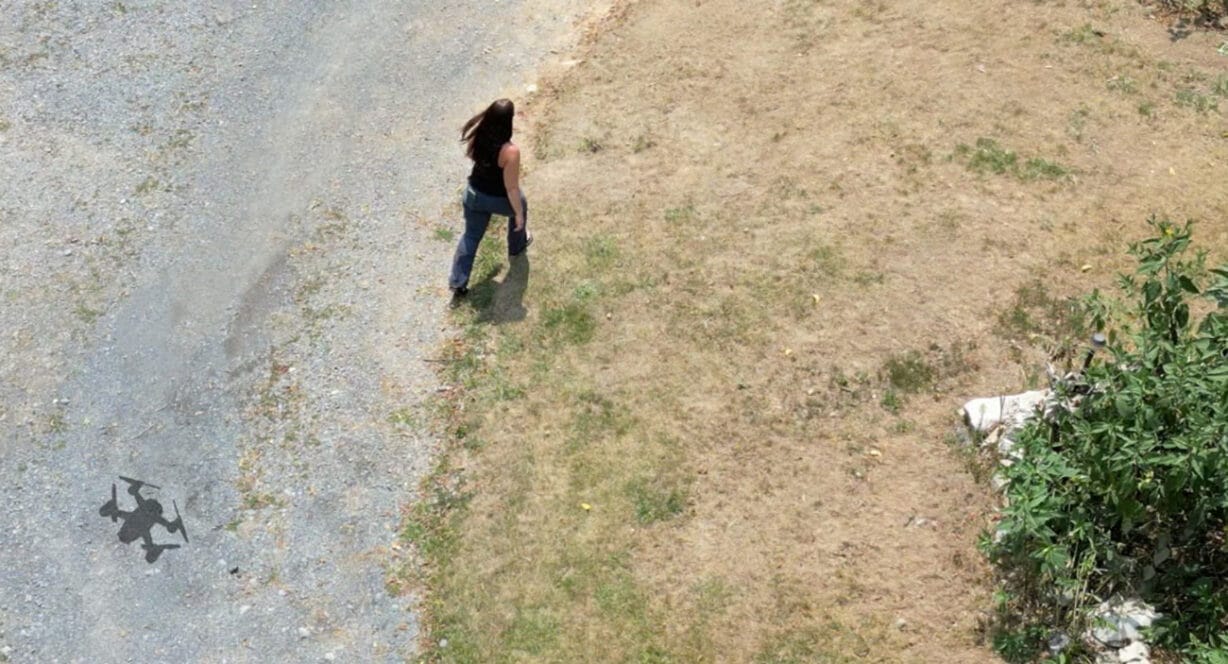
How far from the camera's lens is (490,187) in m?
7.71

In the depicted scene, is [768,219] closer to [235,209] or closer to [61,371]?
[235,209]

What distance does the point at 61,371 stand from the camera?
773cm

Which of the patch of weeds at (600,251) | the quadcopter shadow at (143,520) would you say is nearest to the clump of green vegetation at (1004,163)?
the patch of weeds at (600,251)

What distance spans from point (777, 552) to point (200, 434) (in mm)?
3921

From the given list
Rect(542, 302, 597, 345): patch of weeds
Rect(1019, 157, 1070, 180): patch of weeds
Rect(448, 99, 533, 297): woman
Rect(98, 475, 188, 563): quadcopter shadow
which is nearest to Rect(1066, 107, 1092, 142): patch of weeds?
Rect(1019, 157, 1070, 180): patch of weeds

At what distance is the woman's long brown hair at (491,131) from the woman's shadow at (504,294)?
3.34ft

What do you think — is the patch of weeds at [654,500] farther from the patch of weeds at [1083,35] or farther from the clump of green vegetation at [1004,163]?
the patch of weeds at [1083,35]

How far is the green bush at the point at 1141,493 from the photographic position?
5.37m

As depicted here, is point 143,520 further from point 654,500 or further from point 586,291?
point 586,291


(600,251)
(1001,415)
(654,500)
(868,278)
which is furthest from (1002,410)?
(600,251)

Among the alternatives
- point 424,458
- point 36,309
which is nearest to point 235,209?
point 36,309

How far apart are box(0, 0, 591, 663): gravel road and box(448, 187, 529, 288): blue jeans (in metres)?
0.39

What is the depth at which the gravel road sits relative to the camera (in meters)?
6.55

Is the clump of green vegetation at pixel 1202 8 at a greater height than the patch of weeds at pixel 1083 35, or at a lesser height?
lesser
